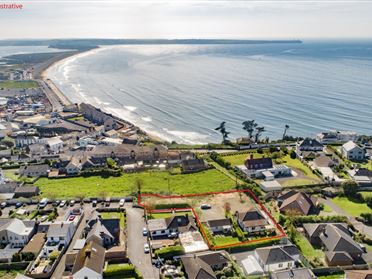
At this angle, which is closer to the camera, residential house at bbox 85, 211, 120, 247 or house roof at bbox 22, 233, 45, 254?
house roof at bbox 22, 233, 45, 254

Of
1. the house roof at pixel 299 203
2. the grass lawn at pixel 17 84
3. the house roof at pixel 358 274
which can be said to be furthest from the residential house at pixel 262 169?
the grass lawn at pixel 17 84

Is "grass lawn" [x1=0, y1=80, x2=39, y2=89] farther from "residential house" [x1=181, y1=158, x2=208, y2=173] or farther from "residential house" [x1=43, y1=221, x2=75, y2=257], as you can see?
"residential house" [x1=43, y1=221, x2=75, y2=257]

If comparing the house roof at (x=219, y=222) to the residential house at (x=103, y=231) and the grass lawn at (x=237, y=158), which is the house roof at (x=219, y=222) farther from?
the grass lawn at (x=237, y=158)

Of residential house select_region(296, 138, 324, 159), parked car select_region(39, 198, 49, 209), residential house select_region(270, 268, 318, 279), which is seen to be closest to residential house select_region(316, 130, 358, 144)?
residential house select_region(296, 138, 324, 159)

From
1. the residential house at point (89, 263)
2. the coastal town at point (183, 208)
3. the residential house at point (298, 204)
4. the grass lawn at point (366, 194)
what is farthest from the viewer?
the grass lawn at point (366, 194)

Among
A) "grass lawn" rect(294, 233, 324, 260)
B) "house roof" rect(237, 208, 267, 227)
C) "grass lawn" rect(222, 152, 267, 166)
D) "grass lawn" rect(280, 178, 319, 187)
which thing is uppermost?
"house roof" rect(237, 208, 267, 227)

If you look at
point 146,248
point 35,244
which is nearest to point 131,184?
point 146,248

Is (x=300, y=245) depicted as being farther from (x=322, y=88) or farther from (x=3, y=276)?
(x=322, y=88)
